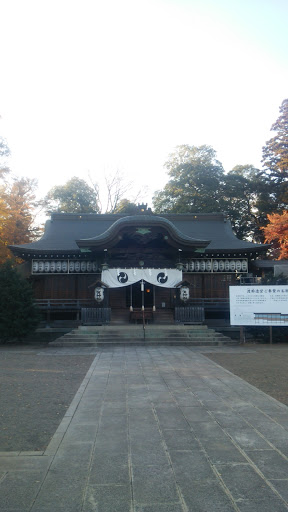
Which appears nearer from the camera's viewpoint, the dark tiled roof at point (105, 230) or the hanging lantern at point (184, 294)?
the hanging lantern at point (184, 294)

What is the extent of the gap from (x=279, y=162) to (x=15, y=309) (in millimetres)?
28270

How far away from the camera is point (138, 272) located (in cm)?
1833

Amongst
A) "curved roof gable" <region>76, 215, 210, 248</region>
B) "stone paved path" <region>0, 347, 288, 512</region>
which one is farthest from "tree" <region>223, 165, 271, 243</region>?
"stone paved path" <region>0, 347, 288, 512</region>

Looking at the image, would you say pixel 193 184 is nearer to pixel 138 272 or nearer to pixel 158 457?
pixel 138 272

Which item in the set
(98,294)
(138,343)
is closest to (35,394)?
(138,343)

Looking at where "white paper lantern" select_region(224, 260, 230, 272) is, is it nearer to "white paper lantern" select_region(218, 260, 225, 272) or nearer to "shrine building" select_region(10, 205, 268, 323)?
"shrine building" select_region(10, 205, 268, 323)

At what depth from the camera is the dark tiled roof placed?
71.0ft

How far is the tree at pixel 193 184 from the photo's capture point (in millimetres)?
36781

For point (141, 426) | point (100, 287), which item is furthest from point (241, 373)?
point (100, 287)

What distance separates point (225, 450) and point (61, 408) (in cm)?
300

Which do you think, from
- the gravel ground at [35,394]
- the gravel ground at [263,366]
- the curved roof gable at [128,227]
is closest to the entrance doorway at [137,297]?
the curved roof gable at [128,227]

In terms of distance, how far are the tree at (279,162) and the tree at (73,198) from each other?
18.6 m

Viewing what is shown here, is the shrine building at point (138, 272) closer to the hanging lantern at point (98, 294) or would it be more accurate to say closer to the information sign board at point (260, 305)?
the hanging lantern at point (98, 294)

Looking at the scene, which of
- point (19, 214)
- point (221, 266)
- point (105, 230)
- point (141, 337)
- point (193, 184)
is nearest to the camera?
point (141, 337)
